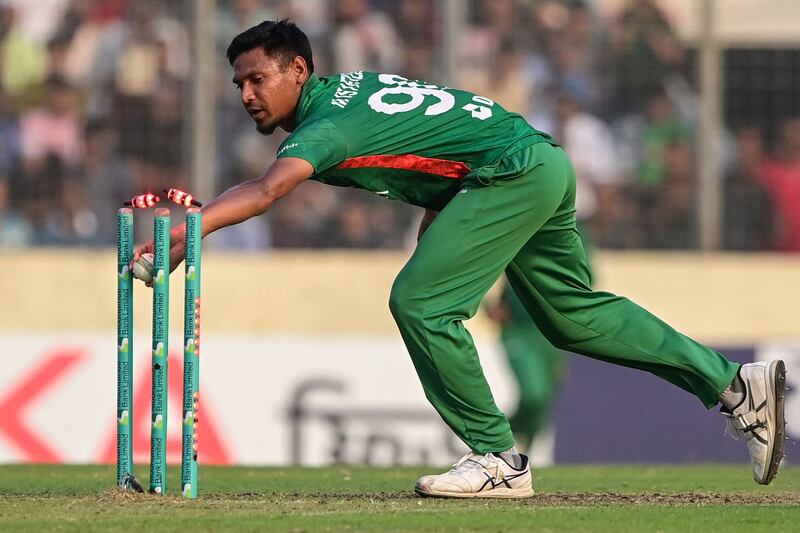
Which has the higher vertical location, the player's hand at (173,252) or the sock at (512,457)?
the player's hand at (173,252)

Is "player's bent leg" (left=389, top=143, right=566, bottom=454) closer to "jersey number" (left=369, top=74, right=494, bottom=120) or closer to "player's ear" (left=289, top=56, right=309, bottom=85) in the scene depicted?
"jersey number" (left=369, top=74, right=494, bottom=120)

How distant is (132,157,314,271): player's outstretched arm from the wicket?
0.20 feet

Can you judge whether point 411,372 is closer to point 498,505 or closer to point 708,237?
point 708,237

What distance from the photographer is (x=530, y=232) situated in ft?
20.5

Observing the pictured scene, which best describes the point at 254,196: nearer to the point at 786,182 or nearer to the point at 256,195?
the point at 256,195

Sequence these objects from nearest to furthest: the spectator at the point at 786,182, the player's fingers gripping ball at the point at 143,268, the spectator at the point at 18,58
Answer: the player's fingers gripping ball at the point at 143,268 → the spectator at the point at 18,58 → the spectator at the point at 786,182

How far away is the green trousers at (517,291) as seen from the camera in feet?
19.8

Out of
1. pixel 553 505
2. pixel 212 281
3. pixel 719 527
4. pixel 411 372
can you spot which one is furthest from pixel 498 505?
pixel 212 281

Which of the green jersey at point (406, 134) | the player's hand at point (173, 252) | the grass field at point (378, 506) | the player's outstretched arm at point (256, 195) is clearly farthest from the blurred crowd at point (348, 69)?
the player's outstretched arm at point (256, 195)

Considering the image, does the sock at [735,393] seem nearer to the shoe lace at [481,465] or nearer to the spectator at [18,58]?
Answer: the shoe lace at [481,465]

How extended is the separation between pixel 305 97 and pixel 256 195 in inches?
26.7

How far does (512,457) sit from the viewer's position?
620cm

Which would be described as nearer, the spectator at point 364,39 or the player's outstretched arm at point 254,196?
Answer: the player's outstretched arm at point 254,196

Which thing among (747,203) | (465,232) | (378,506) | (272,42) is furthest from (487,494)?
(747,203)
